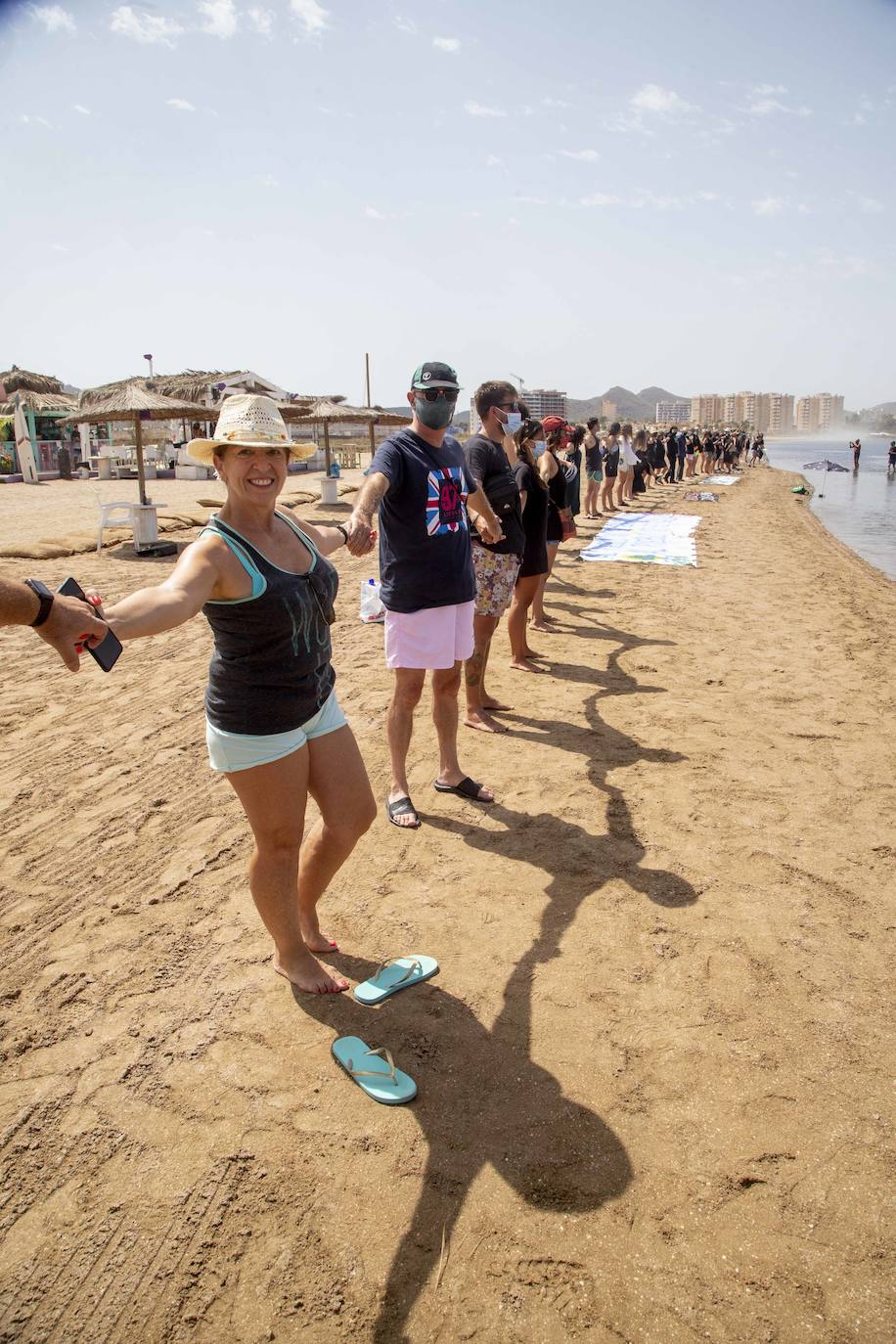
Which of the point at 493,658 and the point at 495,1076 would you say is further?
the point at 493,658

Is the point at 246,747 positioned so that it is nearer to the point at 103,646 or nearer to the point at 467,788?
the point at 103,646

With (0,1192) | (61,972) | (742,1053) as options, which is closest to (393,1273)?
(0,1192)

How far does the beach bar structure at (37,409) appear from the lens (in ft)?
82.4

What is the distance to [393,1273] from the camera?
5.95 feet

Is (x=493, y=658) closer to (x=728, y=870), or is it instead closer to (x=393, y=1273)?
(x=728, y=870)

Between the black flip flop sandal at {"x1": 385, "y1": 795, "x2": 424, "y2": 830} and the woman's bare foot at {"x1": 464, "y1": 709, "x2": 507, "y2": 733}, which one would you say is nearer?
the black flip flop sandal at {"x1": 385, "y1": 795, "x2": 424, "y2": 830}

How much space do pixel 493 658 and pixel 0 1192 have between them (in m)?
5.22

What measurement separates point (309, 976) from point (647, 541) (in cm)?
1217

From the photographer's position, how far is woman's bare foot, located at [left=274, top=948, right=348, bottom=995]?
264 centimetres

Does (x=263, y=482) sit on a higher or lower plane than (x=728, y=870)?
higher

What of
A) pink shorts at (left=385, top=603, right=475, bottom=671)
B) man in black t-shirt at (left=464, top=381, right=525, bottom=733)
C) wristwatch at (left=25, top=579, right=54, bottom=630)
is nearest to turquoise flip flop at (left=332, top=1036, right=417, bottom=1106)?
wristwatch at (left=25, top=579, right=54, bottom=630)

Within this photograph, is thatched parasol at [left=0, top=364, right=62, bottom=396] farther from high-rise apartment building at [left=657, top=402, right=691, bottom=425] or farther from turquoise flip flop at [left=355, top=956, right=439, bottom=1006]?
high-rise apartment building at [left=657, top=402, right=691, bottom=425]

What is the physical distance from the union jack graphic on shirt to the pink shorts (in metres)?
0.36

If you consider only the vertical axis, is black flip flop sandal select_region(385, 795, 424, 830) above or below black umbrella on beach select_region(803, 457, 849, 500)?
below
